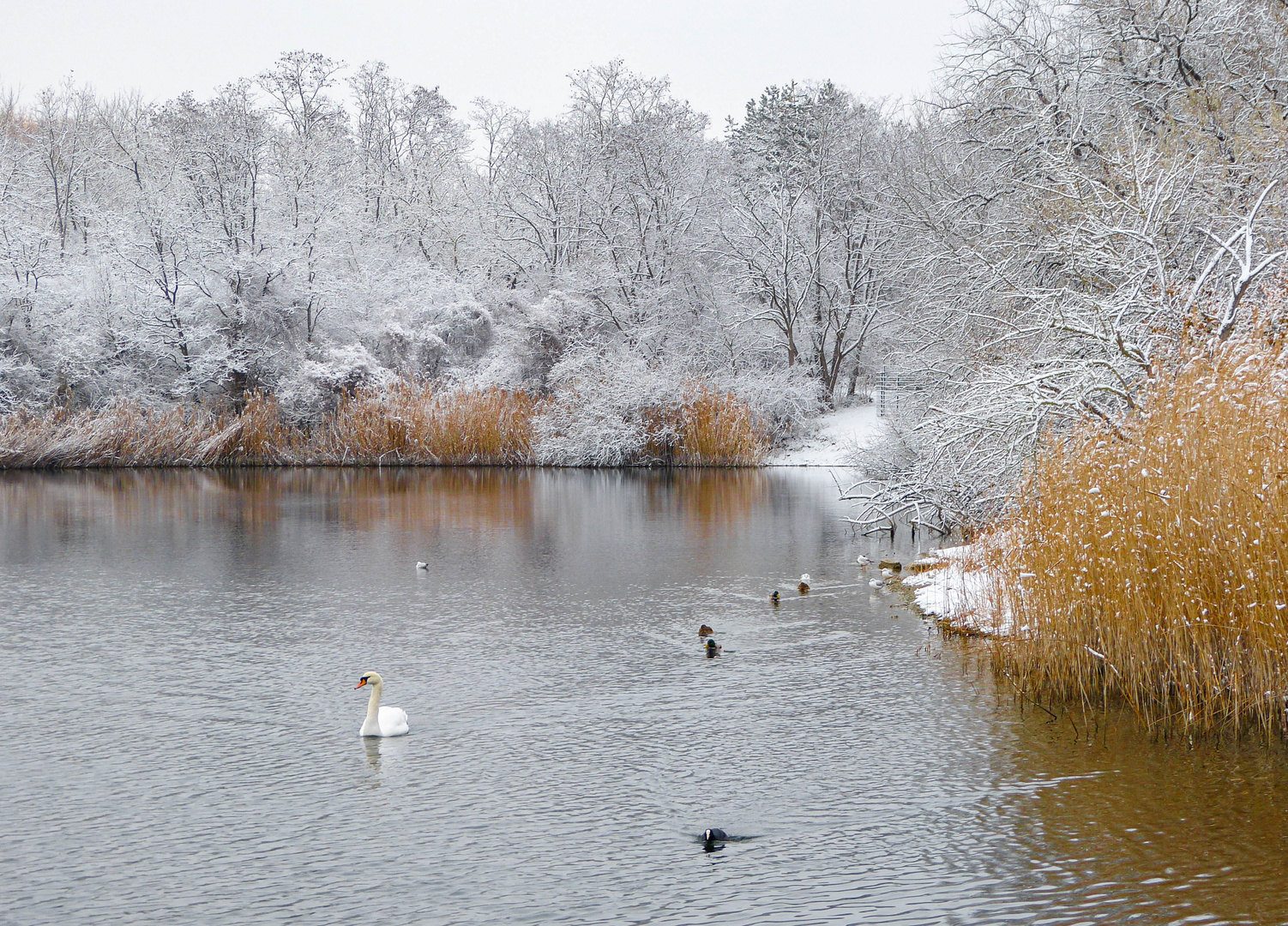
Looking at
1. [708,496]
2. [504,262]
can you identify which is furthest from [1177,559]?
[504,262]

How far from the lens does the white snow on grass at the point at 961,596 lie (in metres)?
10.2

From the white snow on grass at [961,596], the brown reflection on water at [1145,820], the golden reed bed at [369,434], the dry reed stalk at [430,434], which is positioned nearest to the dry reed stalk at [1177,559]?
the brown reflection on water at [1145,820]

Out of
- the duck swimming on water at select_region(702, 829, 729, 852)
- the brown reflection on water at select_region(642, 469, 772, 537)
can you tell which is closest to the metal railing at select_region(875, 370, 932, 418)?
the brown reflection on water at select_region(642, 469, 772, 537)

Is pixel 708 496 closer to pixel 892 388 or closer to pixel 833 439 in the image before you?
pixel 833 439

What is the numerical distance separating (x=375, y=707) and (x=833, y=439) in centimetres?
2767

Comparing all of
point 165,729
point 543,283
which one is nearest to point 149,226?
point 543,283

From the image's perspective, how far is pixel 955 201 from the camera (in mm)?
17812

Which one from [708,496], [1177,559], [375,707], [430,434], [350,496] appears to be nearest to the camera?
[1177,559]

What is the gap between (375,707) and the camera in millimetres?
7621

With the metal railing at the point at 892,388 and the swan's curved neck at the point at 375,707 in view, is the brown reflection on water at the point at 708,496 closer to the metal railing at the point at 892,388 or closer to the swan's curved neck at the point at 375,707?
the metal railing at the point at 892,388

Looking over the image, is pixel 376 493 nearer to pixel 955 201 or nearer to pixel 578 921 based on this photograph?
pixel 955 201

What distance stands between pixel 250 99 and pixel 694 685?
1297 inches

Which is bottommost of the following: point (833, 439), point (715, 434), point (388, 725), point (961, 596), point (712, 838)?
point (712, 838)

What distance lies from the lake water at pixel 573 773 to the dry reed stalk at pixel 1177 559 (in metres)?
0.42
